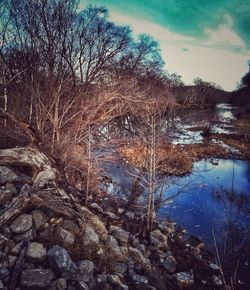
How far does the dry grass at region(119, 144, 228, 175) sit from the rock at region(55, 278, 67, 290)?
28.3 ft

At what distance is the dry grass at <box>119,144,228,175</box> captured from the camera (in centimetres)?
1529

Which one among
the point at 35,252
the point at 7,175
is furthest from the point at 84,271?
the point at 7,175

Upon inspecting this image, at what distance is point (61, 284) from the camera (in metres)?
4.83

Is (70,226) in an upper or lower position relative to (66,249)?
upper

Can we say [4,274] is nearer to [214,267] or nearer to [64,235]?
[64,235]

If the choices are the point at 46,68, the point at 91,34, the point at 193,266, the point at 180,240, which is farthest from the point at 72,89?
the point at 193,266

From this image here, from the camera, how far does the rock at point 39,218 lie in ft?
18.7

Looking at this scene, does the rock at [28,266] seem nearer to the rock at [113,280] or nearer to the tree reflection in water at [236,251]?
the rock at [113,280]

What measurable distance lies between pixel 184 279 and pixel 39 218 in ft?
11.4

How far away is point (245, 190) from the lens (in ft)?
44.8

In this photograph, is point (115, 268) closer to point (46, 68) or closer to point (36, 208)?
point (36, 208)

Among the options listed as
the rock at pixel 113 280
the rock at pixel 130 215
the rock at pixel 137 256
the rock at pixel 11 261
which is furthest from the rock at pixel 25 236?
the rock at pixel 130 215

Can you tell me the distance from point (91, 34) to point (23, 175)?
41.0ft

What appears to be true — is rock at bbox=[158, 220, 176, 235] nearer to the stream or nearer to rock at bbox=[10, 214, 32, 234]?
the stream
